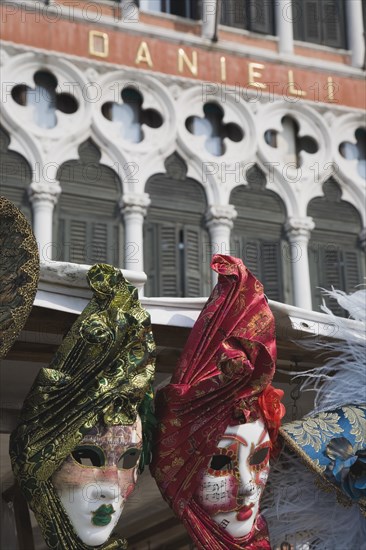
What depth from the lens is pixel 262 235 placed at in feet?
41.0

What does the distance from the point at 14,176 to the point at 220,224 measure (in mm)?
2413

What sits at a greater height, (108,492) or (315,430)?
(315,430)

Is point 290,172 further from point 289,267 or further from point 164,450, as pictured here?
point 164,450

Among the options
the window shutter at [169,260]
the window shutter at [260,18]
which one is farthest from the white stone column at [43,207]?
the window shutter at [260,18]

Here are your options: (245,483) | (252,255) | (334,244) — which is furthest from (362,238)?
(245,483)

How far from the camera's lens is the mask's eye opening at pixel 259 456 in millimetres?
4809

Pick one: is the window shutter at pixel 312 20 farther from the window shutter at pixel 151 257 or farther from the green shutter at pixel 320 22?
the window shutter at pixel 151 257

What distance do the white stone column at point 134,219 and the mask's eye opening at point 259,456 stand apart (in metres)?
6.67

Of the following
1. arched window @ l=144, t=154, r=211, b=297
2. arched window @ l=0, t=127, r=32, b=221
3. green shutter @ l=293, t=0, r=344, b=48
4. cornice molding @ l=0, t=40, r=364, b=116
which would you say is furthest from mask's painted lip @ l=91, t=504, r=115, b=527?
green shutter @ l=293, t=0, r=344, b=48

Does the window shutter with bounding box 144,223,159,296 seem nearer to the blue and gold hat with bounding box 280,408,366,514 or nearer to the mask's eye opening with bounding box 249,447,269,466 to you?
the blue and gold hat with bounding box 280,408,366,514

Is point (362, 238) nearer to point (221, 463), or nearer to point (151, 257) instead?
point (151, 257)

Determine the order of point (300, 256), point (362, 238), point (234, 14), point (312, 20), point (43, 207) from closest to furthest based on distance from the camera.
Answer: point (43, 207), point (300, 256), point (362, 238), point (234, 14), point (312, 20)

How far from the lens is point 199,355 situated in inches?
187

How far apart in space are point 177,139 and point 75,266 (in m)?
7.75
